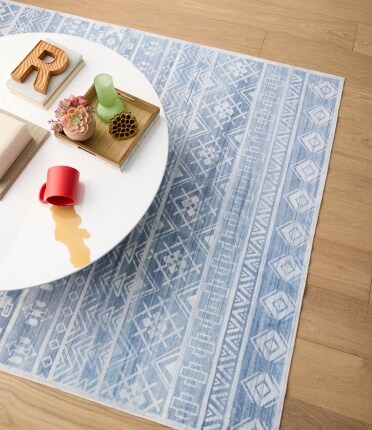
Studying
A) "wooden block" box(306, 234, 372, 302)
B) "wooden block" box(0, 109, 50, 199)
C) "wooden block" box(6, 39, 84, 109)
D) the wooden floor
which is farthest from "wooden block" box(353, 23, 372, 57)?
"wooden block" box(0, 109, 50, 199)

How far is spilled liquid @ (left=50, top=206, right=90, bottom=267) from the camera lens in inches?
47.4

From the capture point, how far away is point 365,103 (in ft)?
5.93

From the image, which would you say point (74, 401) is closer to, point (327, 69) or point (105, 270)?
point (105, 270)

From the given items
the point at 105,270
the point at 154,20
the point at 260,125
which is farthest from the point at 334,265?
the point at 154,20

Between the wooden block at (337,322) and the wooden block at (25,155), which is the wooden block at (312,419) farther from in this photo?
the wooden block at (25,155)

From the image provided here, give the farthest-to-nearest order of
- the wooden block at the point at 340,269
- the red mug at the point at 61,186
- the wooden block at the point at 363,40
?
the wooden block at the point at 363,40 → the wooden block at the point at 340,269 → the red mug at the point at 61,186

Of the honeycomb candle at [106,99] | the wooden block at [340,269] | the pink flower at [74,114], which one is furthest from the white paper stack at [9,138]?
the wooden block at [340,269]

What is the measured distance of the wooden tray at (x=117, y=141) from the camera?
1.29 metres

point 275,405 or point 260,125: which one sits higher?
point 260,125

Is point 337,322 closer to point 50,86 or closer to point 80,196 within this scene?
point 80,196

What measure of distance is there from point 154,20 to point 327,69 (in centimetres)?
79

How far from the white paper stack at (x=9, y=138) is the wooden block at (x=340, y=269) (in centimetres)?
102

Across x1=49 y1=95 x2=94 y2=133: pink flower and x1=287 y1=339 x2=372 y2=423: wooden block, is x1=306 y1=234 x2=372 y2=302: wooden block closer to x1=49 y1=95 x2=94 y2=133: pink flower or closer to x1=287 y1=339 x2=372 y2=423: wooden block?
x1=287 y1=339 x2=372 y2=423: wooden block

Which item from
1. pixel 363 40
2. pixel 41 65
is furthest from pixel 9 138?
pixel 363 40
